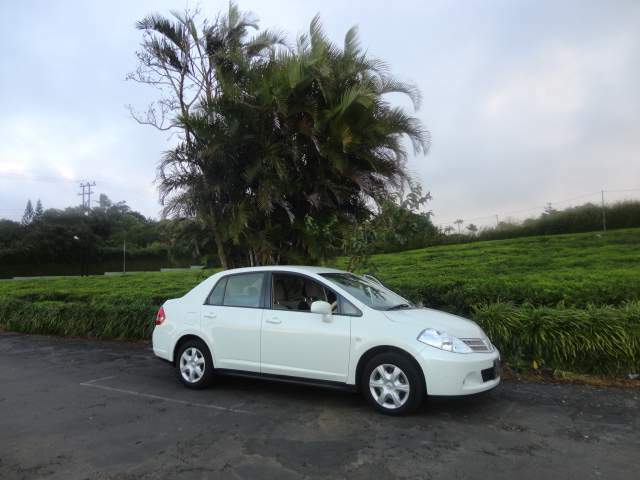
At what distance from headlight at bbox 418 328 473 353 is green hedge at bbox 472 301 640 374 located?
2.20m

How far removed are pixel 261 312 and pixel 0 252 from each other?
4691cm

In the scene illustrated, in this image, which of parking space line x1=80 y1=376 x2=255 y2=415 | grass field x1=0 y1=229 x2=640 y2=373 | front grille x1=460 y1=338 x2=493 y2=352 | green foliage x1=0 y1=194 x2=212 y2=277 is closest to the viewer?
→ front grille x1=460 y1=338 x2=493 y2=352

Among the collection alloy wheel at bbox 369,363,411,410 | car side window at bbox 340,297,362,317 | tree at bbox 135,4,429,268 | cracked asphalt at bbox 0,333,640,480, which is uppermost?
tree at bbox 135,4,429,268

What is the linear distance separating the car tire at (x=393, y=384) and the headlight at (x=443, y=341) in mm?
268

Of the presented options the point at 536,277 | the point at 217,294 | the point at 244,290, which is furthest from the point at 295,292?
the point at 536,277

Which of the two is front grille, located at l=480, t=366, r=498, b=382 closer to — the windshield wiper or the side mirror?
the windshield wiper

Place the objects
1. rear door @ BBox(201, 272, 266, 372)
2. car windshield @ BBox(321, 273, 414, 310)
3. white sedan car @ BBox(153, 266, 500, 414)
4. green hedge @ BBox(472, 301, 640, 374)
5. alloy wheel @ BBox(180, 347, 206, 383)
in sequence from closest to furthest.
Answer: white sedan car @ BBox(153, 266, 500, 414), car windshield @ BBox(321, 273, 414, 310), rear door @ BBox(201, 272, 266, 372), alloy wheel @ BBox(180, 347, 206, 383), green hedge @ BBox(472, 301, 640, 374)

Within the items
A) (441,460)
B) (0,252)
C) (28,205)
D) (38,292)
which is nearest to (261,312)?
(441,460)

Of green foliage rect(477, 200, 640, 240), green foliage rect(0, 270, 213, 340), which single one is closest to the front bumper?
green foliage rect(0, 270, 213, 340)

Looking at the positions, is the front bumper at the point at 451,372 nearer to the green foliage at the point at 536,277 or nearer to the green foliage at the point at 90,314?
the green foliage at the point at 536,277

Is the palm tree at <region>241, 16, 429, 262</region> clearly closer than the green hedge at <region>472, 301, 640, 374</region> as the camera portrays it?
No

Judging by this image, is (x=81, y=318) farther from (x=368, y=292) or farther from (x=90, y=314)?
(x=368, y=292)

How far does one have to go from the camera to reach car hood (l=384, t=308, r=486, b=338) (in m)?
5.12

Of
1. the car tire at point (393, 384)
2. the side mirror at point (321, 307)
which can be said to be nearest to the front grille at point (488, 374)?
the car tire at point (393, 384)
